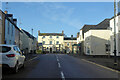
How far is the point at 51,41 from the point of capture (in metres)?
93.8

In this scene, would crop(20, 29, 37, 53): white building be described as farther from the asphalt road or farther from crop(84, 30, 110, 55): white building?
the asphalt road

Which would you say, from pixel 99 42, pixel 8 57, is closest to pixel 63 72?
pixel 8 57

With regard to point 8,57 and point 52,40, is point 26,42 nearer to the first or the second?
point 52,40

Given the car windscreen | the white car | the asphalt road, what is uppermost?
the car windscreen

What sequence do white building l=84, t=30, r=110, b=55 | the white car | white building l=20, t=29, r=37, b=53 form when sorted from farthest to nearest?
white building l=20, t=29, r=37, b=53 < white building l=84, t=30, r=110, b=55 < the white car

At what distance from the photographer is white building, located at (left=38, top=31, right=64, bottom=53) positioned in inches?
3647

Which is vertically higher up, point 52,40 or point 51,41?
point 52,40

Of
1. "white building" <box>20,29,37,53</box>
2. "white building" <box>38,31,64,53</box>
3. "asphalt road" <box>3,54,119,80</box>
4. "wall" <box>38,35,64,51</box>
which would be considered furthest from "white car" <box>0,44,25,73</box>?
"wall" <box>38,35,64,51</box>

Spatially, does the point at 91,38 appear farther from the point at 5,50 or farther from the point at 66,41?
the point at 66,41

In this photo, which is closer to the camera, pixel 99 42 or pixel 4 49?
pixel 4 49

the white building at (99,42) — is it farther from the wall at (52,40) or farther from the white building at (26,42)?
the wall at (52,40)

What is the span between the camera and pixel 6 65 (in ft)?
32.5

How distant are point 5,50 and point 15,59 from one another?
0.80 m

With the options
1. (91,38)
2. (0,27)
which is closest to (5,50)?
(0,27)
